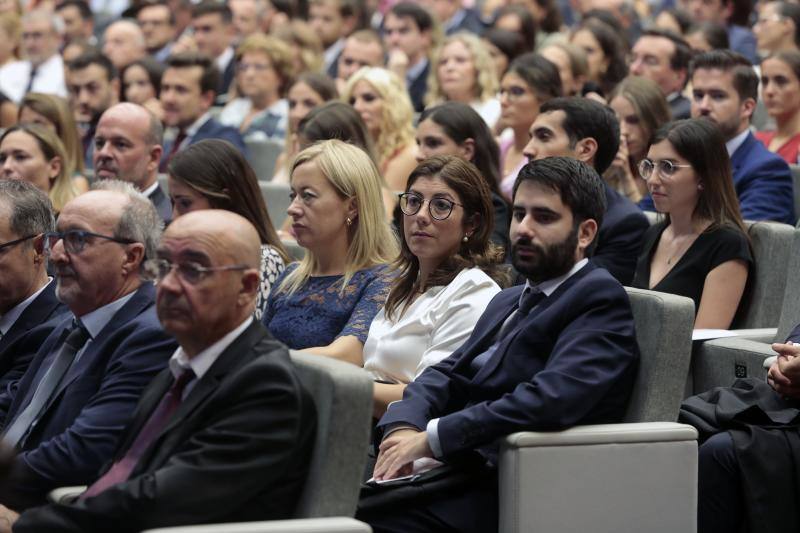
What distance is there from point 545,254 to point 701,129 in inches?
51.9

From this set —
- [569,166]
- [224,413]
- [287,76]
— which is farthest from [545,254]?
[287,76]

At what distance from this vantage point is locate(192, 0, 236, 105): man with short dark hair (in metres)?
10.1

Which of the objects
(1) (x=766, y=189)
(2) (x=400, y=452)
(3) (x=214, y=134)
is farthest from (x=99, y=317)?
(3) (x=214, y=134)

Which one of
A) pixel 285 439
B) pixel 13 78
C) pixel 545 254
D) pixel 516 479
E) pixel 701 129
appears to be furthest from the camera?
pixel 13 78

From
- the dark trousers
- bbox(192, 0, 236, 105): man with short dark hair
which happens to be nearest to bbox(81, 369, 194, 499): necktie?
the dark trousers

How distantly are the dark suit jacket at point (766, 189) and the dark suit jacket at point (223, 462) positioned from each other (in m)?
2.85

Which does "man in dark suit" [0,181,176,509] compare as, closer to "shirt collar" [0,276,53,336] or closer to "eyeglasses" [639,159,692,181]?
"shirt collar" [0,276,53,336]

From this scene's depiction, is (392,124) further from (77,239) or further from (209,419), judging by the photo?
(209,419)

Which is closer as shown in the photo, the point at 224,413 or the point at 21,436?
the point at 224,413

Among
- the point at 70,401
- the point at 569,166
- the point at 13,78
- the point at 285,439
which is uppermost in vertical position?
the point at 569,166

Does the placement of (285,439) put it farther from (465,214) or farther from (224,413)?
(465,214)

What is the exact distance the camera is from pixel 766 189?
4977 millimetres

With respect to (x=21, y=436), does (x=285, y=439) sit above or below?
above

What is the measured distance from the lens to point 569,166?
3.30m
